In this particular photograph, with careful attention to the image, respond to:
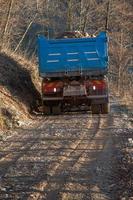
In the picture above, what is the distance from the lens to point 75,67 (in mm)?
19938

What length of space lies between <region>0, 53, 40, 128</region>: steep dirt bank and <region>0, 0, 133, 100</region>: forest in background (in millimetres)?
5135

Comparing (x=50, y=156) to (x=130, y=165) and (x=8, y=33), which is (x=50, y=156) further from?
(x=8, y=33)

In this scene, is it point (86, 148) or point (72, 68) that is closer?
point (86, 148)

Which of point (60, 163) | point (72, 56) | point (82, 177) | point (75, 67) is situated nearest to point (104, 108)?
point (75, 67)

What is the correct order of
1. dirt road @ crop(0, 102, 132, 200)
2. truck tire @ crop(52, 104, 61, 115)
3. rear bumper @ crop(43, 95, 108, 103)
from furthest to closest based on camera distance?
truck tire @ crop(52, 104, 61, 115) → rear bumper @ crop(43, 95, 108, 103) → dirt road @ crop(0, 102, 132, 200)

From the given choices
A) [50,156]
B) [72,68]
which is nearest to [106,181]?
[50,156]

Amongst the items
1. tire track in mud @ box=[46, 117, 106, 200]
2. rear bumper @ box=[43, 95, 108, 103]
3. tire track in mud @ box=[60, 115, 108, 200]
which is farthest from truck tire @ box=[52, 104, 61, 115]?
tire track in mud @ box=[60, 115, 108, 200]

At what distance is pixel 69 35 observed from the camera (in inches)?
869

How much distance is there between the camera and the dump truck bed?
19.8 meters

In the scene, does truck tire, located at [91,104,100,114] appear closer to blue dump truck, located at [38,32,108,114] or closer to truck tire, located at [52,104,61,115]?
blue dump truck, located at [38,32,108,114]

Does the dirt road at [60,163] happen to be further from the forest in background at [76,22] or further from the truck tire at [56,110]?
the forest in background at [76,22]

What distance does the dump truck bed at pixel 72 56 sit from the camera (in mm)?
19828

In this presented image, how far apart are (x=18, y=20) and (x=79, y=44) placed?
1729 cm

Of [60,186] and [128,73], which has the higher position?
[60,186]
